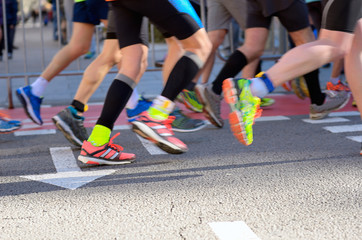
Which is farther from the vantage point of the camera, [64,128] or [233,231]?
[64,128]

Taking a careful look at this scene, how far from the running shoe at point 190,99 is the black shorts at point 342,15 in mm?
2174

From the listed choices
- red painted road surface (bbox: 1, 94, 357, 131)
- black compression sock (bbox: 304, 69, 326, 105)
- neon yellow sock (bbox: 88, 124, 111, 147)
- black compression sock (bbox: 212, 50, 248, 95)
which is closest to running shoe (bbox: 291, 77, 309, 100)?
red painted road surface (bbox: 1, 94, 357, 131)

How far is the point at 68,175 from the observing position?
137 inches

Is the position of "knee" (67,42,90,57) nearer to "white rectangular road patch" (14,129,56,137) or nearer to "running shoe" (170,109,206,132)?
"white rectangular road patch" (14,129,56,137)

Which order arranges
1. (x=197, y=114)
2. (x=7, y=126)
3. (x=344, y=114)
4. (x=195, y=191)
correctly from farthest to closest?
(x=197, y=114)
(x=344, y=114)
(x=7, y=126)
(x=195, y=191)

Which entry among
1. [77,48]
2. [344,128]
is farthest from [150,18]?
[344,128]

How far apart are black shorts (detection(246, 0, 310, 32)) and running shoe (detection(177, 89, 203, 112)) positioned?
87 cm

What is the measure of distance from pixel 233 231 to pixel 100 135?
138cm

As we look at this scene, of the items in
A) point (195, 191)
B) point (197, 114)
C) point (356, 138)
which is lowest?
point (197, 114)

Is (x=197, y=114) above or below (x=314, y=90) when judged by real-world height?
below

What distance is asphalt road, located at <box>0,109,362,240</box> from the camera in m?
2.47

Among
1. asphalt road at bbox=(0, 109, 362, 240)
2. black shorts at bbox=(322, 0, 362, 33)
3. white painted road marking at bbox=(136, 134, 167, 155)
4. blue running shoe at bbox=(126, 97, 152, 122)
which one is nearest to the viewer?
asphalt road at bbox=(0, 109, 362, 240)

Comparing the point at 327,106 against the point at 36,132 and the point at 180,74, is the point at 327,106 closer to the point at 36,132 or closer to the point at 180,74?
the point at 180,74

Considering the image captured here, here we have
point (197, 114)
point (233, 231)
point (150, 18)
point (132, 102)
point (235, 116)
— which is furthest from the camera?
point (197, 114)
